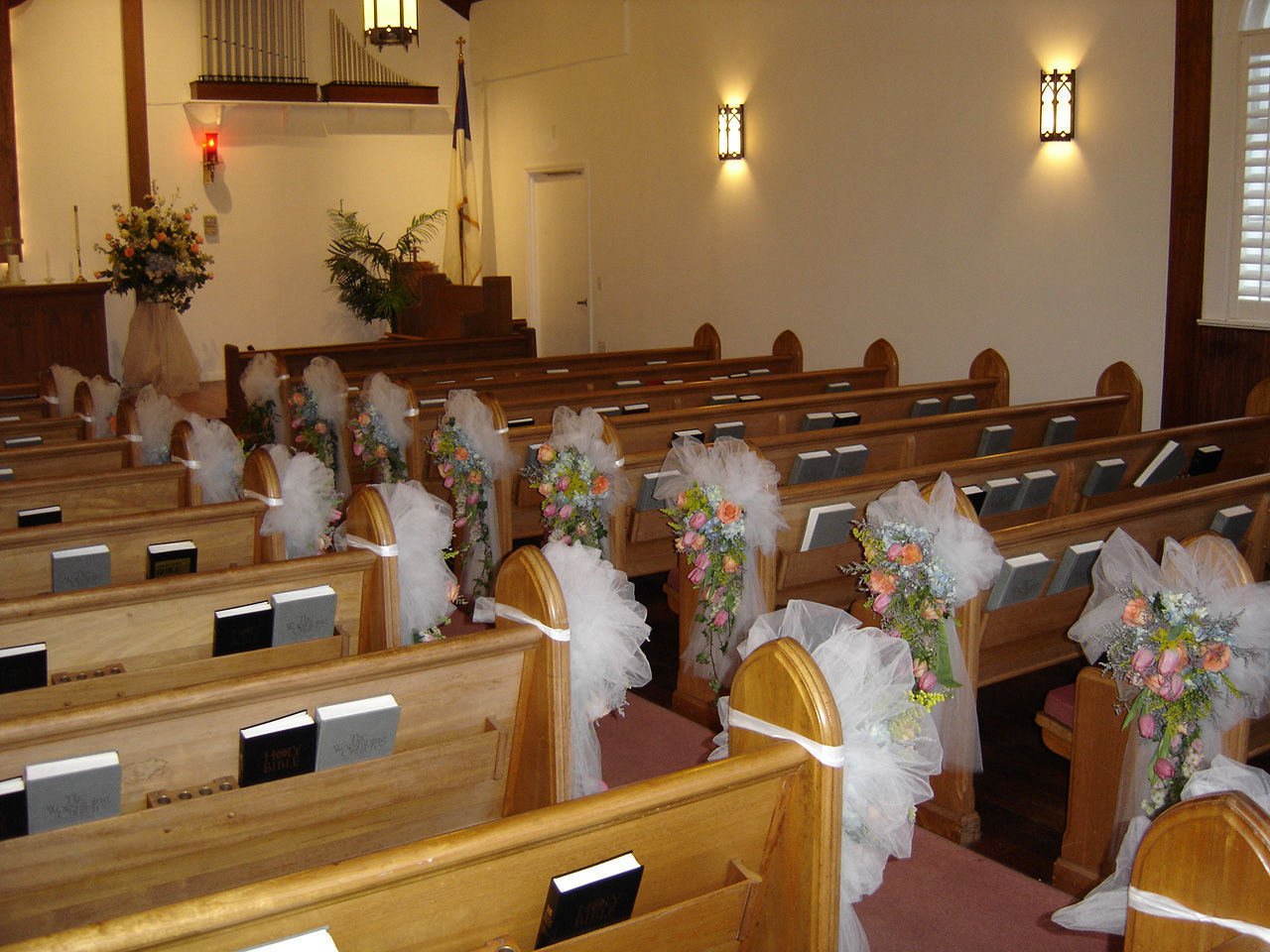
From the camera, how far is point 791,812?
1.67m

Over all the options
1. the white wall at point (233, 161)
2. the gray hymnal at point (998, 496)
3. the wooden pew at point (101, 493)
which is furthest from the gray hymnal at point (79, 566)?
the white wall at point (233, 161)

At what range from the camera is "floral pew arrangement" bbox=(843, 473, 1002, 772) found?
2902 millimetres

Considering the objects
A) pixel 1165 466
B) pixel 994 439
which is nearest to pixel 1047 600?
pixel 1165 466

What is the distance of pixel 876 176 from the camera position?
7.28 m

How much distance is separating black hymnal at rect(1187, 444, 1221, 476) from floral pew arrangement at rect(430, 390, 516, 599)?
268 cm

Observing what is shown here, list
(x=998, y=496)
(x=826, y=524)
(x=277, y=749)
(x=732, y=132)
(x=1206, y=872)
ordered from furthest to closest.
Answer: (x=732, y=132), (x=998, y=496), (x=826, y=524), (x=277, y=749), (x=1206, y=872)

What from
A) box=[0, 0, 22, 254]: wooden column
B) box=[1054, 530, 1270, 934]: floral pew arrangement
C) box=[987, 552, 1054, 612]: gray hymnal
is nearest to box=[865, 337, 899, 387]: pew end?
box=[987, 552, 1054, 612]: gray hymnal

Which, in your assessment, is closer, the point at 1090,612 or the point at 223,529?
the point at 1090,612

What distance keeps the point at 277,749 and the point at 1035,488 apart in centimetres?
293

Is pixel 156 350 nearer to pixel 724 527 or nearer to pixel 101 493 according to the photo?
pixel 101 493

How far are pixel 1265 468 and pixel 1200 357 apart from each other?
110 centimetres

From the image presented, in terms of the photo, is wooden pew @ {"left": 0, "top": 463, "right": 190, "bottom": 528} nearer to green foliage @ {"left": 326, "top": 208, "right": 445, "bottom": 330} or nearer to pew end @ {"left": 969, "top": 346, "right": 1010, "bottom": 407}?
pew end @ {"left": 969, "top": 346, "right": 1010, "bottom": 407}

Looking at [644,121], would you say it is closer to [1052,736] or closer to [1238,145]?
[1238,145]

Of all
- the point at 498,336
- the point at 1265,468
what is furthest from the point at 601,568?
the point at 498,336
